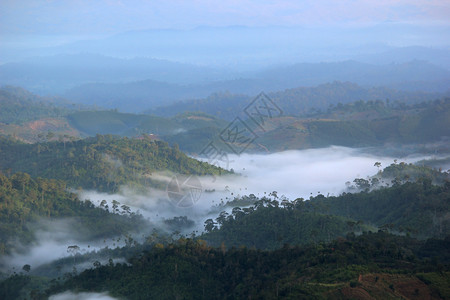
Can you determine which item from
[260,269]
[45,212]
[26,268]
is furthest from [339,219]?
[45,212]

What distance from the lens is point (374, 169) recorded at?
252 feet

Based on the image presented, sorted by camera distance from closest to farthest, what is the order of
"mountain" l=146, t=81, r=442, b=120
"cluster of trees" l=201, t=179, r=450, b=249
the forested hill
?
"cluster of trees" l=201, t=179, r=450, b=249 → the forested hill → "mountain" l=146, t=81, r=442, b=120

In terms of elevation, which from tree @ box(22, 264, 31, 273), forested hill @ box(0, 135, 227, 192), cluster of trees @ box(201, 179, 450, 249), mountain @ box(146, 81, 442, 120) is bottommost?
tree @ box(22, 264, 31, 273)

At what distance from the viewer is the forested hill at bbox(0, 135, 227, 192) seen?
183 ft

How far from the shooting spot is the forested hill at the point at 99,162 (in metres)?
55.8

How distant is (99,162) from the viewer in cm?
5741

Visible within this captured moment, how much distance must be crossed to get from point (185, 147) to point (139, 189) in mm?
36977

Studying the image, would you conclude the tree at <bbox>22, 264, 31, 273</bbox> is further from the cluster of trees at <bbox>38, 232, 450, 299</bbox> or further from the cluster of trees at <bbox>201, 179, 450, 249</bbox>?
the cluster of trees at <bbox>201, 179, 450, 249</bbox>

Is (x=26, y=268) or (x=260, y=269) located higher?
(x=260, y=269)

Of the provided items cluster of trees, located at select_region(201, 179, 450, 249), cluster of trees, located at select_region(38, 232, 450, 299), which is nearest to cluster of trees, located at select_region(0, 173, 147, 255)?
cluster of trees, located at select_region(201, 179, 450, 249)

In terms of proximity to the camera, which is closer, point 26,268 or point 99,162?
point 26,268

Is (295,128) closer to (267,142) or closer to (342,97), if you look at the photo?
(267,142)

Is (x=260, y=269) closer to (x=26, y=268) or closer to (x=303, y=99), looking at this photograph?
(x=26, y=268)

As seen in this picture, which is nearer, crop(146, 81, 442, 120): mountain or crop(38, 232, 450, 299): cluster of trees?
crop(38, 232, 450, 299): cluster of trees
